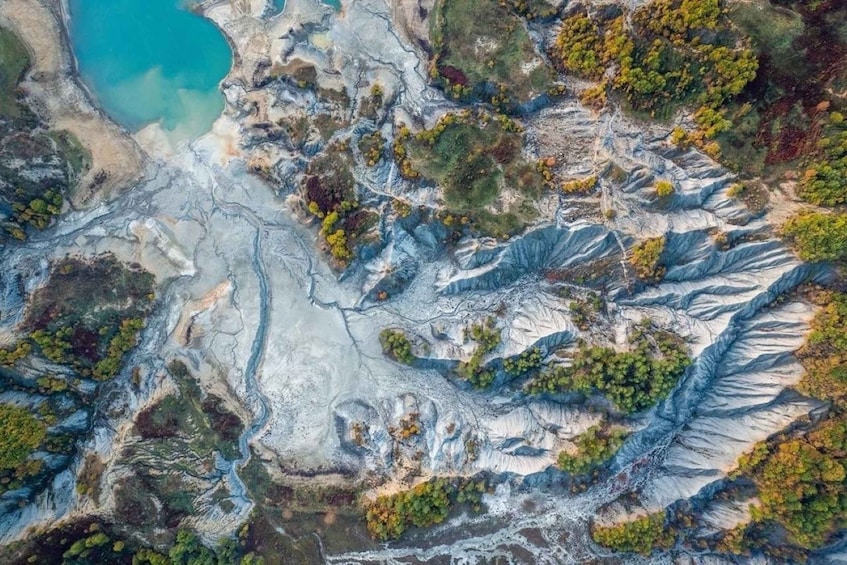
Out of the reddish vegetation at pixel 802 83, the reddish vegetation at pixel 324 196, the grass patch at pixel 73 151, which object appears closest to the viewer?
the reddish vegetation at pixel 802 83

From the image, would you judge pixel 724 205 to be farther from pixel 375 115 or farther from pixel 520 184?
pixel 375 115

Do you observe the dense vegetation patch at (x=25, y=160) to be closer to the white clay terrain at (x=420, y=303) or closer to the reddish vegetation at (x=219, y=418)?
the white clay terrain at (x=420, y=303)

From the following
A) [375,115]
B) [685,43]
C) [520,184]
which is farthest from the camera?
[375,115]

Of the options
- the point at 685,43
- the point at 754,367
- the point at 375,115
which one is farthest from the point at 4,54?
the point at 754,367

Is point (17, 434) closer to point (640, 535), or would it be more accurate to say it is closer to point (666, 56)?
point (640, 535)

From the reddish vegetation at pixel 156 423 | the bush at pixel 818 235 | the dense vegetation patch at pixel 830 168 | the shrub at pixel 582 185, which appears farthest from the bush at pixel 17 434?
the dense vegetation patch at pixel 830 168

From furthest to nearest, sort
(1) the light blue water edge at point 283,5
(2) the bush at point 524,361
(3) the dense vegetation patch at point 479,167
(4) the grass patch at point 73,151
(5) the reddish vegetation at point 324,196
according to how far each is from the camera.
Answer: (1) the light blue water edge at point 283,5 < (4) the grass patch at point 73,151 < (5) the reddish vegetation at point 324,196 < (2) the bush at point 524,361 < (3) the dense vegetation patch at point 479,167

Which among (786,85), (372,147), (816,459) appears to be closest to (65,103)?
(372,147)
